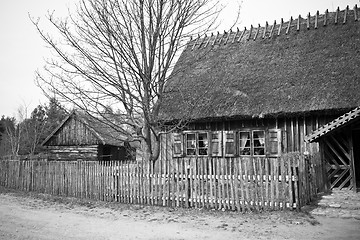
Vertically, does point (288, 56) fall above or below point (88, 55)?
above

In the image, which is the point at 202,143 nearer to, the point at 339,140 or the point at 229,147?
the point at 229,147

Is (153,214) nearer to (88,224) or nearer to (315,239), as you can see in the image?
(88,224)

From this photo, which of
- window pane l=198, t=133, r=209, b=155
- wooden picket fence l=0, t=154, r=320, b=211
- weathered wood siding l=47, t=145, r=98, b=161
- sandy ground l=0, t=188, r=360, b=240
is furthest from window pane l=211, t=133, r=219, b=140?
weathered wood siding l=47, t=145, r=98, b=161

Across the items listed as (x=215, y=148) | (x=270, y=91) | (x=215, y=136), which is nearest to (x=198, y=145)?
(x=215, y=148)

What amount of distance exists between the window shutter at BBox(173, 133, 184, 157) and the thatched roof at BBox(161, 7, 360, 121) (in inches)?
59.6

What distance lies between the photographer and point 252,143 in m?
14.5

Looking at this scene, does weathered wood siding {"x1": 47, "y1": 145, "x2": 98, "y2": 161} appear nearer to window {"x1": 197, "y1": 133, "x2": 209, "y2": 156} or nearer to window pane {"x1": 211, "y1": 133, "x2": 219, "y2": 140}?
window {"x1": 197, "y1": 133, "x2": 209, "y2": 156}

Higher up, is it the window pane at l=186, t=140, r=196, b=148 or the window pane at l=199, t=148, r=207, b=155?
the window pane at l=186, t=140, r=196, b=148

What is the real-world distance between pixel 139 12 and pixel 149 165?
553 cm

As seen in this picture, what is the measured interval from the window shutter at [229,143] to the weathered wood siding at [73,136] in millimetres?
12925

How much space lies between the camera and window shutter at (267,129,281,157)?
13805mm

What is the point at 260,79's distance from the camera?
1497 centimetres

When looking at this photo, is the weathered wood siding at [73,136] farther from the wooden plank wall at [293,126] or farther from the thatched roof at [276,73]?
the wooden plank wall at [293,126]

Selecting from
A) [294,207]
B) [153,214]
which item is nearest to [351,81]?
[294,207]
